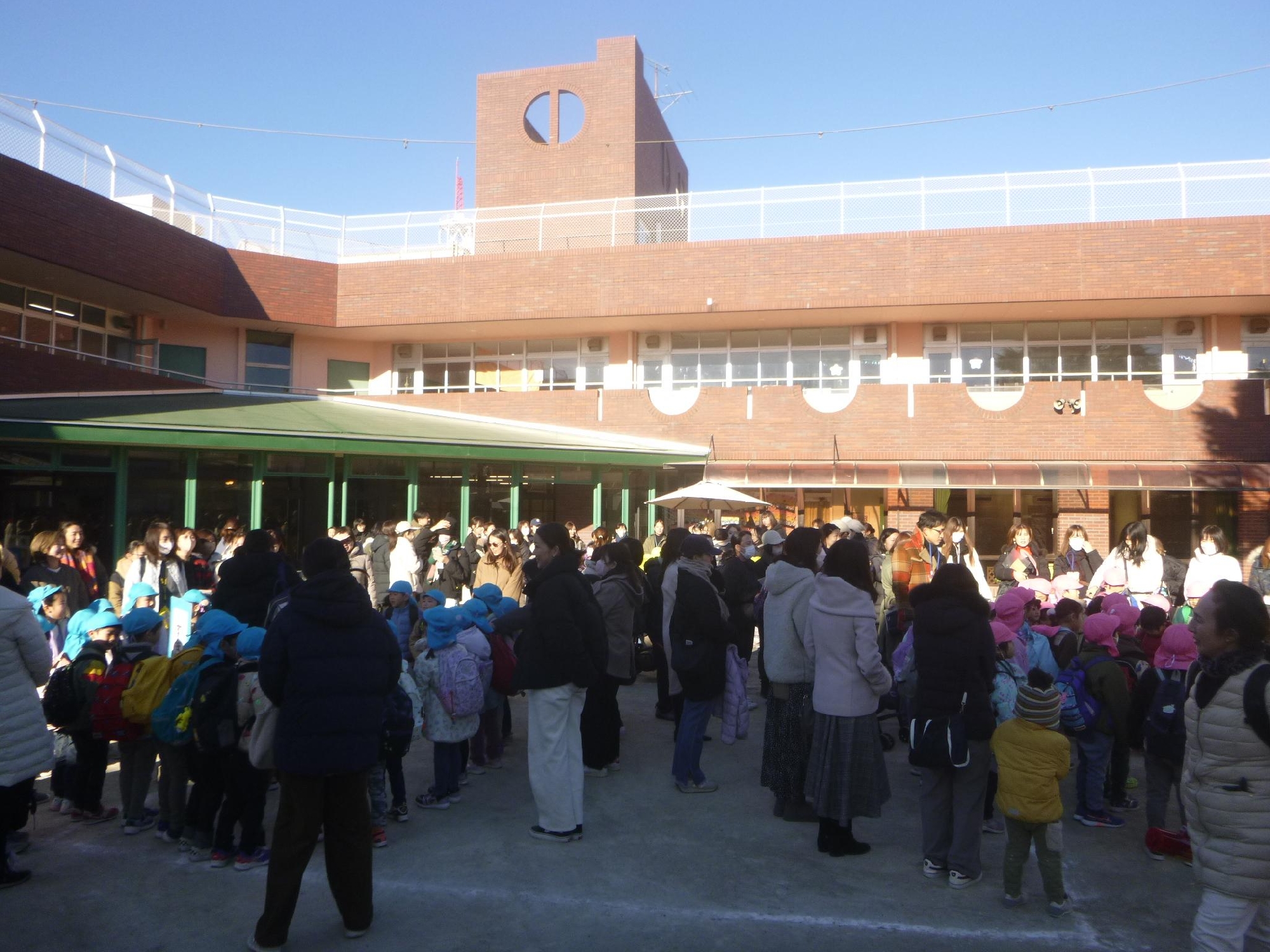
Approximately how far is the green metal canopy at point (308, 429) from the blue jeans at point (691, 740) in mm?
10566

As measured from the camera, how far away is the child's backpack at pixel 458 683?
18.8 feet

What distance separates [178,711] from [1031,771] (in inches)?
171

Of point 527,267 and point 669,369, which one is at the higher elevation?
point 527,267

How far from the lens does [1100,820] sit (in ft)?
18.6

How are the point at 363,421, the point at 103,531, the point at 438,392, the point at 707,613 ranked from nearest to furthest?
the point at 707,613 → the point at 103,531 → the point at 363,421 → the point at 438,392

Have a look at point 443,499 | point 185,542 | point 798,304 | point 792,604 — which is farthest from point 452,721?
point 798,304

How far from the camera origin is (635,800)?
239 inches

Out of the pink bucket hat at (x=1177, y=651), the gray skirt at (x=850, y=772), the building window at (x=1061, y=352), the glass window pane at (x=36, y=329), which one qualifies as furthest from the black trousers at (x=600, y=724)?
the building window at (x=1061, y=352)

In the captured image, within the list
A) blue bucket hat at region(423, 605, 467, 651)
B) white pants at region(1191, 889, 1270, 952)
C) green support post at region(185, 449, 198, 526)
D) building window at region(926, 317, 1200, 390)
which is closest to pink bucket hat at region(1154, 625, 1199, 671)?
white pants at region(1191, 889, 1270, 952)

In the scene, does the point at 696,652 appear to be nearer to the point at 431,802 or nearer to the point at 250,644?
the point at 431,802

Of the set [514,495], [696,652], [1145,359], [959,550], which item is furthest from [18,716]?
[1145,359]

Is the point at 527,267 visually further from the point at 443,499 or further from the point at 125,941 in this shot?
the point at 125,941

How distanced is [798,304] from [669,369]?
12.7 feet

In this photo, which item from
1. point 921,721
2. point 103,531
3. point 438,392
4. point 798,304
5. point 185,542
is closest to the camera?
point 921,721
